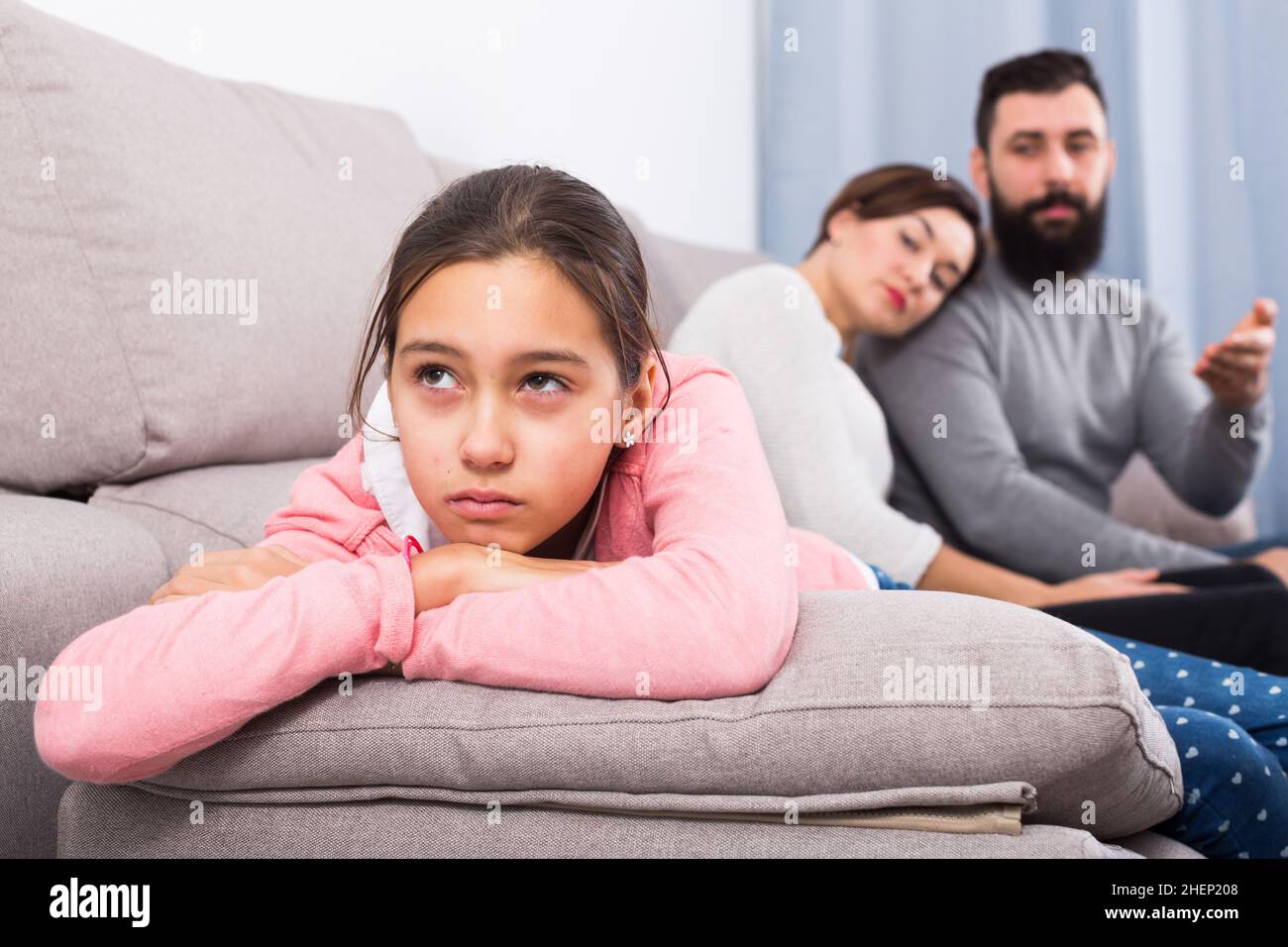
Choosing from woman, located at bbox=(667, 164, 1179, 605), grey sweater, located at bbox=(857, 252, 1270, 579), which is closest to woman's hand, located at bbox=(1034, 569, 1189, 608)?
woman, located at bbox=(667, 164, 1179, 605)

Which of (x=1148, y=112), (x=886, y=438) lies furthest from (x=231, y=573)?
(x=1148, y=112)

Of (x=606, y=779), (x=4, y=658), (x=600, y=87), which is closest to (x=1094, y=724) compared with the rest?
(x=606, y=779)

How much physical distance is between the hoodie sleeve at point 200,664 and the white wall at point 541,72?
1.04 meters

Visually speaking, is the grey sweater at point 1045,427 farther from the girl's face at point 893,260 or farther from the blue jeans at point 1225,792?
the blue jeans at point 1225,792

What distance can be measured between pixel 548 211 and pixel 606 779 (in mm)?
430

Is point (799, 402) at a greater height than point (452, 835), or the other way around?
point (799, 402)

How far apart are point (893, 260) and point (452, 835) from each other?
147 cm

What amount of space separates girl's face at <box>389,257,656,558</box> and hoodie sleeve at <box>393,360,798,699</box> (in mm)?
82

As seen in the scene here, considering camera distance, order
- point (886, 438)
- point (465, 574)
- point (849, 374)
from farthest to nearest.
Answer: point (886, 438) → point (849, 374) → point (465, 574)

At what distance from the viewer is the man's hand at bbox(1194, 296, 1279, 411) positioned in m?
2.04

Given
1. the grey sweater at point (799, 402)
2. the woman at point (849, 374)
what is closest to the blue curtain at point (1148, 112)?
the woman at point (849, 374)

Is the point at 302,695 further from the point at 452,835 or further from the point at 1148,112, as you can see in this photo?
the point at 1148,112

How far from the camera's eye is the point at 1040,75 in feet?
7.81
